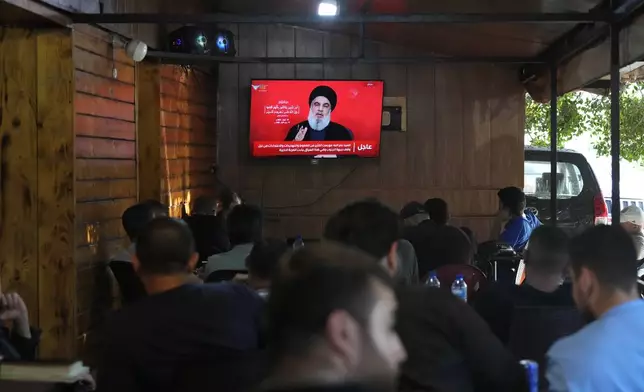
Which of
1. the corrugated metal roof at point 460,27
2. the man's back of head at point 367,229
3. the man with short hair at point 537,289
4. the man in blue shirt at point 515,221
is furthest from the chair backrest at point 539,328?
the man in blue shirt at point 515,221

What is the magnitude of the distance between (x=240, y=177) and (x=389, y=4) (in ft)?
8.72

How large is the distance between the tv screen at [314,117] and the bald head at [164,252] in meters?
5.99

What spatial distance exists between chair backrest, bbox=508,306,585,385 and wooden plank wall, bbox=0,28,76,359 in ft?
9.64

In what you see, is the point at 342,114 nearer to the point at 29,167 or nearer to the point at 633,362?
the point at 29,167

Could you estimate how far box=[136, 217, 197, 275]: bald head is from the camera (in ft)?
8.13

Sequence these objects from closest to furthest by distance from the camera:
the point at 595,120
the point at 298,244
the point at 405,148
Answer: the point at 298,244, the point at 405,148, the point at 595,120

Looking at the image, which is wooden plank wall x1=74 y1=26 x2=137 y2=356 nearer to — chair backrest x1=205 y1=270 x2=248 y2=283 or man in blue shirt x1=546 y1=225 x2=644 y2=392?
chair backrest x1=205 y1=270 x2=248 y2=283

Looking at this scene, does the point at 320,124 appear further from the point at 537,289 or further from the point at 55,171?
the point at 537,289

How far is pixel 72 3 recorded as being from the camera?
493 centimetres

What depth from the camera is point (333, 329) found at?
3.54 feet

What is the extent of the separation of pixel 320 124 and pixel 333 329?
747cm

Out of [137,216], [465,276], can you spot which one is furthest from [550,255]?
[137,216]

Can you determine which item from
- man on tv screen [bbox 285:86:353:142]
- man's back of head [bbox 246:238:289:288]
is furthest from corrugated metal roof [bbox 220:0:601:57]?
man's back of head [bbox 246:238:289:288]

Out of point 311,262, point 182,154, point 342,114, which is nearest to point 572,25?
point 342,114
